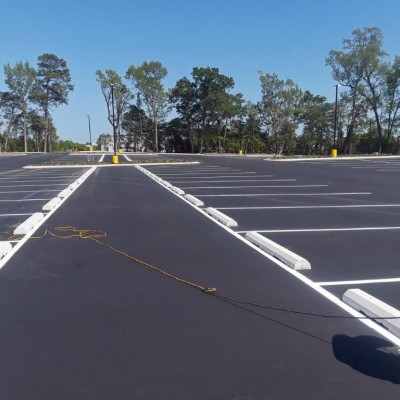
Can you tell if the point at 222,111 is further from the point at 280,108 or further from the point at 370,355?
the point at 370,355

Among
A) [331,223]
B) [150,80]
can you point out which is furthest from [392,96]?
Result: [331,223]

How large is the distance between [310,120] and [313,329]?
6509cm

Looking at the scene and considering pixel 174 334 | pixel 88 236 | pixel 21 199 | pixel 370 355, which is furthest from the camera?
pixel 21 199

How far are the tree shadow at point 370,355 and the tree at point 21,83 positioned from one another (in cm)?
7408

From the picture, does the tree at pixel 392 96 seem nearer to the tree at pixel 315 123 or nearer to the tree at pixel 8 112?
the tree at pixel 315 123

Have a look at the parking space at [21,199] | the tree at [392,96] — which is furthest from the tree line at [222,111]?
the parking space at [21,199]

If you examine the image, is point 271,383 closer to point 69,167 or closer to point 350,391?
point 350,391

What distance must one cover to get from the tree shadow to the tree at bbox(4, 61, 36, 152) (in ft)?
243

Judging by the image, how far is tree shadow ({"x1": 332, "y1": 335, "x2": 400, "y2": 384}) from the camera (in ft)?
10.2

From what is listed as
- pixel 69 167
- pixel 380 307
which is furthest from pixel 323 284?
pixel 69 167

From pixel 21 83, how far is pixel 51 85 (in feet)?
16.9

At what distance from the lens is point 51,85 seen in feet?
242

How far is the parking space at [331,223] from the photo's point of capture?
5.37m

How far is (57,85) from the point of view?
243 feet
